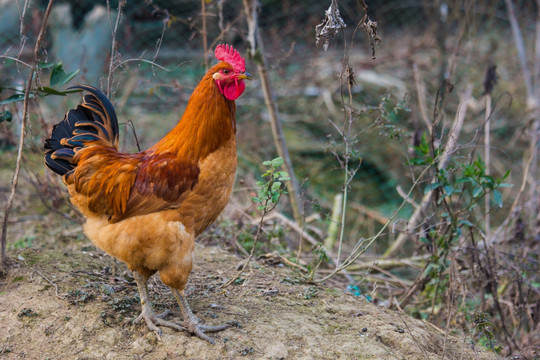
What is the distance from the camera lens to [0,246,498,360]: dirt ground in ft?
9.23

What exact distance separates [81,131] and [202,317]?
1.37 meters

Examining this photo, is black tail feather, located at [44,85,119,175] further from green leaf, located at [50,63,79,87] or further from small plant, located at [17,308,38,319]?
small plant, located at [17,308,38,319]

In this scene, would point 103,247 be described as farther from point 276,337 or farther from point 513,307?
point 513,307

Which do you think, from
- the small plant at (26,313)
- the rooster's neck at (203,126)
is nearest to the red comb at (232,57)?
the rooster's neck at (203,126)

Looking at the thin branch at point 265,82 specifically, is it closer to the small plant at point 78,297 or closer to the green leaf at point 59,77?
the green leaf at point 59,77

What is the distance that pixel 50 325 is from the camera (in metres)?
2.94

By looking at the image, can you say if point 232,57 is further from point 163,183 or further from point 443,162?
point 443,162

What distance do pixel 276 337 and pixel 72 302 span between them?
1.25 meters

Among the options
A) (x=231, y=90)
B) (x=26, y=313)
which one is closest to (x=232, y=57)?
(x=231, y=90)

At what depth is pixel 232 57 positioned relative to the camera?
310 cm

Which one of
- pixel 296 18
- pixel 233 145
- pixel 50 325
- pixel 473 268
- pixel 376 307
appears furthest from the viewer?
pixel 296 18

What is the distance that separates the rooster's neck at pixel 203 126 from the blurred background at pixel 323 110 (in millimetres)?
1066

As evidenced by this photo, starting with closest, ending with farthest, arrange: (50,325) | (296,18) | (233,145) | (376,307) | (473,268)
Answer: (50,325), (233,145), (376,307), (473,268), (296,18)

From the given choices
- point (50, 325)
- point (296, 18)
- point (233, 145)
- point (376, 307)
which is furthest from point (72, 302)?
point (296, 18)
